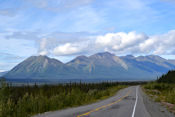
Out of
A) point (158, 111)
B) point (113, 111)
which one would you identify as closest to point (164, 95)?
point (158, 111)

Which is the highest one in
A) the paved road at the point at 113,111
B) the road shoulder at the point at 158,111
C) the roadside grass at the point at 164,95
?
the paved road at the point at 113,111

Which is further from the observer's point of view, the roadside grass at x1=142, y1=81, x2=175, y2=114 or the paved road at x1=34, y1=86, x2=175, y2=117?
the roadside grass at x1=142, y1=81, x2=175, y2=114

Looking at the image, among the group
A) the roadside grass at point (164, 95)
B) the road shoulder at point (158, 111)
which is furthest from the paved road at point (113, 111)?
the roadside grass at point (164, 95)

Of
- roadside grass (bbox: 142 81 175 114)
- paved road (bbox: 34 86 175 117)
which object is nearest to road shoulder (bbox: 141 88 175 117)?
paved road (bbox: 34 86 175 117)

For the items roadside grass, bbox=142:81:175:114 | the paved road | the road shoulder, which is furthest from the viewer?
roadside grass, bbox=142:81:175:114

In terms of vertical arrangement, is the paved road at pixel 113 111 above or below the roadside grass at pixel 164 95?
above

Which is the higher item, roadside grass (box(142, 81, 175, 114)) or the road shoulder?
the road shoulder

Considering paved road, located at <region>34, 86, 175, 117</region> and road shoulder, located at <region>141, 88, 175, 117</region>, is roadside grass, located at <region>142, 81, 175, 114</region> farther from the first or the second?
paved road, located at <region>34, 86, 175, 117</region>

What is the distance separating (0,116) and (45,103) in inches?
213

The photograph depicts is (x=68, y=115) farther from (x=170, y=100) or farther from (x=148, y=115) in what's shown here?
(x=170, y=100)

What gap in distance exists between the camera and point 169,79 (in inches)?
3661

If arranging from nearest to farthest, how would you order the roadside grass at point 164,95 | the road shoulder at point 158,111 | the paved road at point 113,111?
the paved road at point 113,111 < the road shoulder at point 158,111 < the roadside grass at point 164,95

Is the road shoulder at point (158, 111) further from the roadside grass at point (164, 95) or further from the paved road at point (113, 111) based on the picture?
the roadside grass at point (164, 95)

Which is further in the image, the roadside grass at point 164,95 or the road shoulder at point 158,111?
the roadside grass at point 164,95
